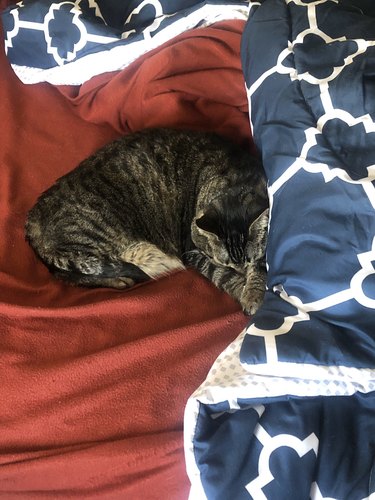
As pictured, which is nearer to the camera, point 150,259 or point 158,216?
point 150,259

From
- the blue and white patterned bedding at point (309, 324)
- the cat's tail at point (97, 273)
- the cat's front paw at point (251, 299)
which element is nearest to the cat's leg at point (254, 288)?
the cat's front paw at point (251, 299)

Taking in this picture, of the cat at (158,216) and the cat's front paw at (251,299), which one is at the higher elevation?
the cat at (158,216)

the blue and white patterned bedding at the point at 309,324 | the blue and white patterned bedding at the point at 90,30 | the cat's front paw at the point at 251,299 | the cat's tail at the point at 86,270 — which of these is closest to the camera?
the blue and white patterned bedding at the point at 309,324

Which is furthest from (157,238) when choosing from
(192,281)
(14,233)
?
(14,233)

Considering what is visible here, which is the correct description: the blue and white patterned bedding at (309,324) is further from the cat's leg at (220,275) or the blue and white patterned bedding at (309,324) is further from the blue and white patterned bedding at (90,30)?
the blue and white patterned bedding at (90,30)

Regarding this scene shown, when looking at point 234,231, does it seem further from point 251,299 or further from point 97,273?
point 97,273

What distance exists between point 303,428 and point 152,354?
327 millimetres

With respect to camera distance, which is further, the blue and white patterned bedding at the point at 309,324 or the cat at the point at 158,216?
the cat at the point at 158,216

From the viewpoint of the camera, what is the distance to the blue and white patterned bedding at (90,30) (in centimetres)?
144

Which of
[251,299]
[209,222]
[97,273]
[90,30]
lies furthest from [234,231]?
[90,30]

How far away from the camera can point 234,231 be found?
1289 mm

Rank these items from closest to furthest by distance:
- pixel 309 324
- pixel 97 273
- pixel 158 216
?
pixel 309 324, pixel 97 273, pixel 158 216

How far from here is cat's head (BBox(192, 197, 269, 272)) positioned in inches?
50.0

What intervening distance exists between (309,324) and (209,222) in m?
0.42
